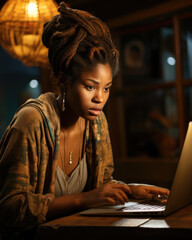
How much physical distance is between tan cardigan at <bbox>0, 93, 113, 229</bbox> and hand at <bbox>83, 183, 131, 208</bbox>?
0.12 m

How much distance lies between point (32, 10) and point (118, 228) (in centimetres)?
150

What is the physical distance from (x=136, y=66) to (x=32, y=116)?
216 cm

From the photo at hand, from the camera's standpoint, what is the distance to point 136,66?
3.45 m

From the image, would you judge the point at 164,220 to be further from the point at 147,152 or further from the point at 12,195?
the point at 147,152

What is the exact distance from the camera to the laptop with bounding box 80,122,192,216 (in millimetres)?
1138

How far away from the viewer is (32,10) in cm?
218

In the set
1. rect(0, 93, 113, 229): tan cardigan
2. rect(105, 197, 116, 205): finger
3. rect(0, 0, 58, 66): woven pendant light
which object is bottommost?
rect(105, 197, 116, 205): finger

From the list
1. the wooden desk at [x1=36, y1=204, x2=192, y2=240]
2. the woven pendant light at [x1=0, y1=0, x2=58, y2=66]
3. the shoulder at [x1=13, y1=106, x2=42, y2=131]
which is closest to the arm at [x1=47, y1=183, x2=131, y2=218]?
the wooden desk at [x1=36, y1=204, x2=192, y2=240]

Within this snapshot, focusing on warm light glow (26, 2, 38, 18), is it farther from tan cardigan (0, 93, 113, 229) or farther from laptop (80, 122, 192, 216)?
laptop (80, 122, 192, 216)

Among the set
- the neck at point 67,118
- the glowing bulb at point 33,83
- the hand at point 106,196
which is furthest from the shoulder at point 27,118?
the glowing bulb at point 33,83

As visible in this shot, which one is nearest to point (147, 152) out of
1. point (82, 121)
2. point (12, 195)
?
point (82, 121)

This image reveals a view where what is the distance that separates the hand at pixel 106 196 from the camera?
1.26 m

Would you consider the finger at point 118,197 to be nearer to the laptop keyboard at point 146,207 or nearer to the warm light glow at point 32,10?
the laptop keyboard at point 146,207

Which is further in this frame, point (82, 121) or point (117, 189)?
point (82, 121)
